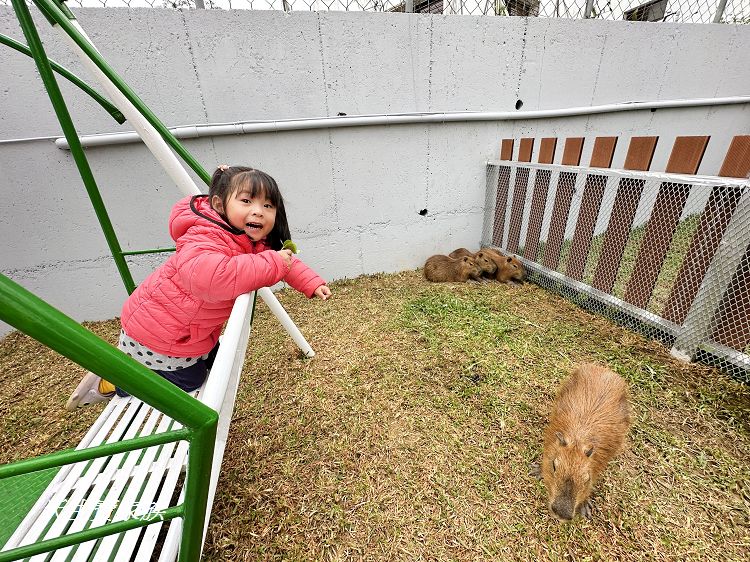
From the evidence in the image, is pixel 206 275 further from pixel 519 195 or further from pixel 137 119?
pixel 519 195

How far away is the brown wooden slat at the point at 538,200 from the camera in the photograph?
10.8 ft

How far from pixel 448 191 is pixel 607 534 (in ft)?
11.0

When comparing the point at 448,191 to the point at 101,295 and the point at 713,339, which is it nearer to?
the point at 713,339

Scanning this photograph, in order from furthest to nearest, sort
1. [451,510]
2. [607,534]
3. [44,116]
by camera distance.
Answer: [44,116] < [451,510] < [607,534]

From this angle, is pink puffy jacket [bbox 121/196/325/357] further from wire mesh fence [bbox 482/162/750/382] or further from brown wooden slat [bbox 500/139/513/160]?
brown wooden slat [bbox 500/139/513/160]

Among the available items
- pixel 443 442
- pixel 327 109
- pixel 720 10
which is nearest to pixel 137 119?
pixel 327 109

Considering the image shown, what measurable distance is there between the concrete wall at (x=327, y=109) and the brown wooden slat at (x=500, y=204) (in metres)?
0.22

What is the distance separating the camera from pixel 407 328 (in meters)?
2.98

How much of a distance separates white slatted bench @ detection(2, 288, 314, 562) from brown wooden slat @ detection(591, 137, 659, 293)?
2.98 meters

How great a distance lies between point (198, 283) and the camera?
127 centimetres

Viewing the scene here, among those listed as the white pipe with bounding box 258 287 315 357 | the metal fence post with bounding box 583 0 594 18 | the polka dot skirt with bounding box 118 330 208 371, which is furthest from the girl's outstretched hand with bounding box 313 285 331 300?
the metal fence post with bounding box 583 0 594 18

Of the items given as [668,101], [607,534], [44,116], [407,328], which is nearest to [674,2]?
[668,101]

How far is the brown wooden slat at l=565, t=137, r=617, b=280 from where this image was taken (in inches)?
111

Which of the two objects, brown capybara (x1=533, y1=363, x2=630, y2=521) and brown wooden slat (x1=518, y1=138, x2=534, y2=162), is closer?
brown capybara (x1=533, y1=363, x2=630, y2=521)
